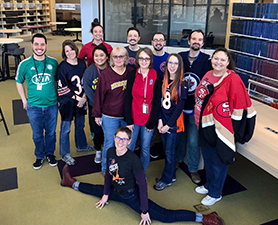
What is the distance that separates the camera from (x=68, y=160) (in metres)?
3.49

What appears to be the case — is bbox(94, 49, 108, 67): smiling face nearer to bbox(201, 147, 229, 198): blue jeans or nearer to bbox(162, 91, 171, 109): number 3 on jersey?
bbox(162, 91, 171, 109): number 3 on jersey

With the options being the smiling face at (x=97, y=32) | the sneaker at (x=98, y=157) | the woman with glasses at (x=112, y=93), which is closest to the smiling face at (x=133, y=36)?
the smiling face at (x=97, y=32)

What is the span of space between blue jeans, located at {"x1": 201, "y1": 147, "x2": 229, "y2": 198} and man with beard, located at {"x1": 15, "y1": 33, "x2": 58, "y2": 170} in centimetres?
181

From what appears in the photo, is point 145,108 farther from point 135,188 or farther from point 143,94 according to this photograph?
point 135,188

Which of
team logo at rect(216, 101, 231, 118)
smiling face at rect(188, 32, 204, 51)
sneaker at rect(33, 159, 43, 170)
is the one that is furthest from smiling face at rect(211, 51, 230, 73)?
sneaker at rect(33, 159, 43, 170)

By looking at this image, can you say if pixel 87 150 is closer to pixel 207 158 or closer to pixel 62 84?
pixel 62 84

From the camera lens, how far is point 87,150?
3.85m

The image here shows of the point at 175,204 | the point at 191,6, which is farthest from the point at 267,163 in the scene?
the point at 191,6

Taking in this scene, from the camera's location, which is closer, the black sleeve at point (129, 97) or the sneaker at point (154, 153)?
the black sleeve at point (129, 97)

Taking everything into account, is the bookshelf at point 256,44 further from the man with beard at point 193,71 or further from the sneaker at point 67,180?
the sneaker at point 67,180

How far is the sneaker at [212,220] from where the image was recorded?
2404mm

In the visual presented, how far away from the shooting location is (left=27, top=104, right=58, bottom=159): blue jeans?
322 cm

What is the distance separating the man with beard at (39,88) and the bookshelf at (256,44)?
3.50 meters

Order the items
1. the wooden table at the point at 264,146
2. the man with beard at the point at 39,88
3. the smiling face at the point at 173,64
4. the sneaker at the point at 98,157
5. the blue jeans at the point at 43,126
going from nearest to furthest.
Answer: the wooden table at the point at 264,146 → the smiling face at the point at 173,64 → the man with beard at the point at 39,88 → the blue jeans at the point at 43,126 → the sneaker at the point at 98,157
